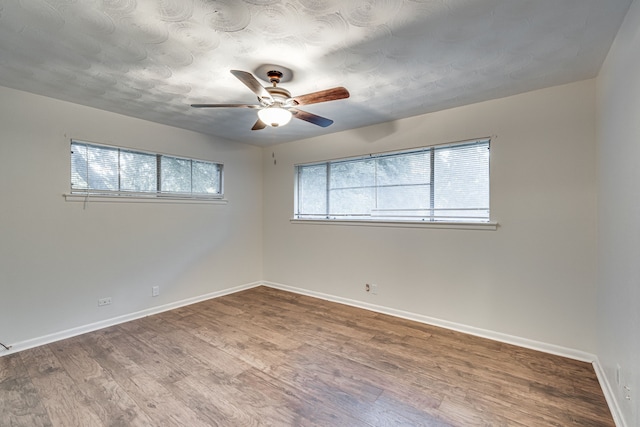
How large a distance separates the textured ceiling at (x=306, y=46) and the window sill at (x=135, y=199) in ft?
3.16

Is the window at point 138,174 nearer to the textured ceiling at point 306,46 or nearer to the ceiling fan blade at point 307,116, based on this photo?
the textured ceiling at point 306,46

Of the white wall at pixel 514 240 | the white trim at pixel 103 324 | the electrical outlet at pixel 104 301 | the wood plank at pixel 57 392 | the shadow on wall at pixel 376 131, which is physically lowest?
the wood plank at pixel 57 392

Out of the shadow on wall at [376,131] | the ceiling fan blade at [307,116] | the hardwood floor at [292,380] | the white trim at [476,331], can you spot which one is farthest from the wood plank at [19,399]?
the shadow on wall at [376,131]

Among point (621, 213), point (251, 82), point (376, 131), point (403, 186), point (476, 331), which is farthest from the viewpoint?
point (376, 131)

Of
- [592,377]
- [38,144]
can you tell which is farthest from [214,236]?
[592,377]

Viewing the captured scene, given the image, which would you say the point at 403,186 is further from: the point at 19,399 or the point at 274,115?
the point at 19,399

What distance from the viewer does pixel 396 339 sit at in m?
2.82

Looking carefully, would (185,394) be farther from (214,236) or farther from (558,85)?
(558,85)

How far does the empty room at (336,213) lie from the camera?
5.60ft

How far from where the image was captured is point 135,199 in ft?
11.0

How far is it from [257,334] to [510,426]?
2.18m

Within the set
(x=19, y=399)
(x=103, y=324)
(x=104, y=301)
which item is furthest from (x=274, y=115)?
(x=103, y=324)

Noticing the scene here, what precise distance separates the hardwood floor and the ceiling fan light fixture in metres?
1.99

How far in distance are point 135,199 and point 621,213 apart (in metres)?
4.34
